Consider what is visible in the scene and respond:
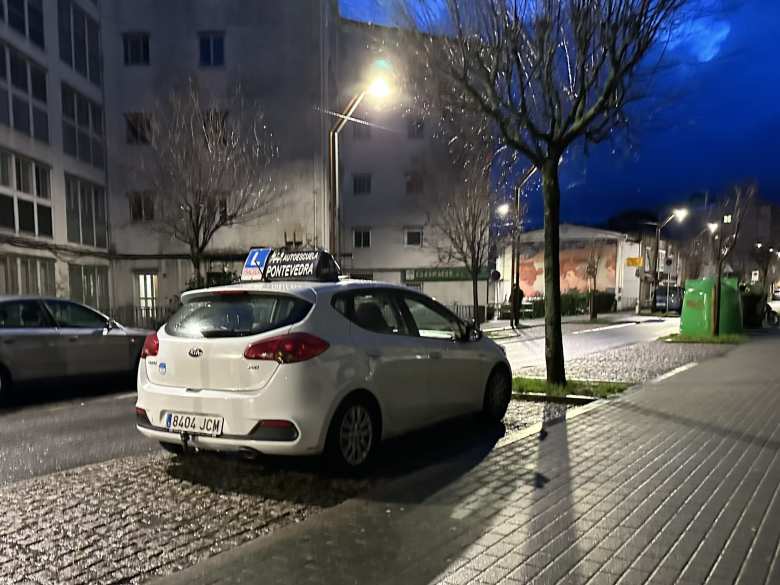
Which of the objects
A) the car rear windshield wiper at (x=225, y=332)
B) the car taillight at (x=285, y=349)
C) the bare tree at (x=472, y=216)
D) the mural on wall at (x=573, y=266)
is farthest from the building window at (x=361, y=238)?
the car taillight at (x=285, y=349)

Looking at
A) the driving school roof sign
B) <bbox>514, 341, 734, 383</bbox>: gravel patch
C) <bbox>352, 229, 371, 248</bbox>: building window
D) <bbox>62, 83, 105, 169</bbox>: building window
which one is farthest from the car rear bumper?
<bbox>352, 229, 371, 248</bbox>: building window

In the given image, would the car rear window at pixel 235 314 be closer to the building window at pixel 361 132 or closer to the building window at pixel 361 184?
the building window at pixel 361 184

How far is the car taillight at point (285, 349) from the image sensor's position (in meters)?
4.39

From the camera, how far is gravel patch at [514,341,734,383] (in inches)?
410

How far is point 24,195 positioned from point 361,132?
17.8m

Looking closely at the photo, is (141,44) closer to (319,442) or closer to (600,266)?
(319,442)

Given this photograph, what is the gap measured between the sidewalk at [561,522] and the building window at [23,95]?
19.7 meters

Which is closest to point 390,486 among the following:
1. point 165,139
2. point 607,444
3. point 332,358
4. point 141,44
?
point 332,358

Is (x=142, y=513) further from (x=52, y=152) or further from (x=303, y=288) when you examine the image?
(x=52, y=152)

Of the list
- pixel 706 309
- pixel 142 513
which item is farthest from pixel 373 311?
pixel 706 309

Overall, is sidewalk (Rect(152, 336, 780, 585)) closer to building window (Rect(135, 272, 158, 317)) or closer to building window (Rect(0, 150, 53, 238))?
building window (Rect(0, 150, 53, 238))

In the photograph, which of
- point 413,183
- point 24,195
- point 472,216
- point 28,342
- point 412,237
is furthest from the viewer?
point 412,237

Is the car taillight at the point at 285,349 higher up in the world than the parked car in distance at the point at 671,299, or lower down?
higher up

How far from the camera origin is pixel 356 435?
4.87 metres
